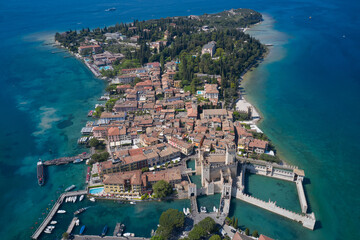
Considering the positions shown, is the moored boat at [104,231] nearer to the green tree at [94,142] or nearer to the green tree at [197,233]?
the green tree at [197,233]

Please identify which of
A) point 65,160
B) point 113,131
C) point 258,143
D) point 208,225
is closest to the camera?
point 208,225

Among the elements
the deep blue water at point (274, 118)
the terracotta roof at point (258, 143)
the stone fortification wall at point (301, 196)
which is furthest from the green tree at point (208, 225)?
the terracotta roof at point (258, 143)

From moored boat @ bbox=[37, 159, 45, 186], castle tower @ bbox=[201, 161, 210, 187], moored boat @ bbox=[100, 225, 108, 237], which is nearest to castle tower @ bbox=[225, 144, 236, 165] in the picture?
castle tower @ bbox=[201, 161, 210, 187]

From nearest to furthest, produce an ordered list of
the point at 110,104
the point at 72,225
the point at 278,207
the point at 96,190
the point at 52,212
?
the point at 72,225
the point at 278,207
the point at 52,212
the point at 96,190
the point at 110,104

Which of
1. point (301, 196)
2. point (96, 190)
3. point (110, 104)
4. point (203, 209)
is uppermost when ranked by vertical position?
point (110, 104)

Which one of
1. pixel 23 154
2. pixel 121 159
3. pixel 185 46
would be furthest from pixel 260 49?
pixel 23 154

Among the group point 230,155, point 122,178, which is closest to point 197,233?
point 230,155

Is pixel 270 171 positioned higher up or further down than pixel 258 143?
further down

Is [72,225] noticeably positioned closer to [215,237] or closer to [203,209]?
[203,209]
